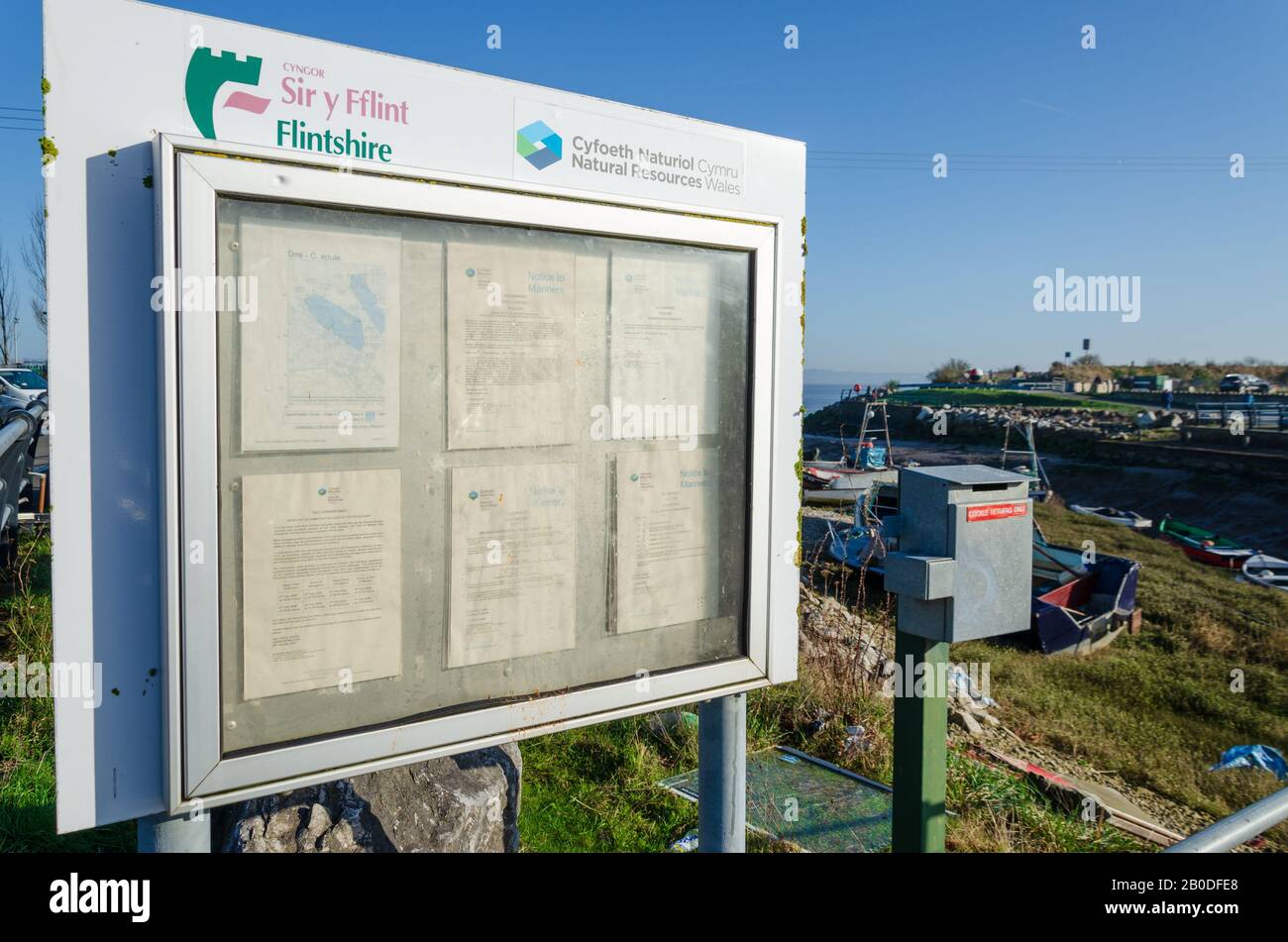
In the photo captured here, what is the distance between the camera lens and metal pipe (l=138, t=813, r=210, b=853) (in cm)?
199

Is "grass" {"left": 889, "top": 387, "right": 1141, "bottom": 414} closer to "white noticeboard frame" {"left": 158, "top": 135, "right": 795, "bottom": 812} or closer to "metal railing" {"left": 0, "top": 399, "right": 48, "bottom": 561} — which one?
"metal railing" {"left": 0, "top": 399, "right": 48, "bottom": 561}

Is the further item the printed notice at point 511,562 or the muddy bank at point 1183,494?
the muddy bank at point 1183,494

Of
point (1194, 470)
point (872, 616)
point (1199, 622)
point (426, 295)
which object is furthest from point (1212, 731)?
point (1194, 470)

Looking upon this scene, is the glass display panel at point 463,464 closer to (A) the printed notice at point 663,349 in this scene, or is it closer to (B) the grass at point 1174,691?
(A) the printed notice at point 663,349

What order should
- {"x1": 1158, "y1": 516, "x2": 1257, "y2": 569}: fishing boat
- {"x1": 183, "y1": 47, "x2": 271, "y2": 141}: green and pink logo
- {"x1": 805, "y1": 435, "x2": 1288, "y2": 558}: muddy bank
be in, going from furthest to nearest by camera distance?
{"x1": 805, "y1": 435, "x2": 1288, "y2": 558}: muddy bank → {"x1": 1158, "y1": 516, "x2": 1257, "y2": 569}: fishing boat → {"x1": 183, "y1": 47, "x2": 271, "y2": 141}: green and pink logo

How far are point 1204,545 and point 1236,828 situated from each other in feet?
77.0

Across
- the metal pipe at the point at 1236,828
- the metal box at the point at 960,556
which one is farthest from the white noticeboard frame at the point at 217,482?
the metal pipe at the point at 1236,828

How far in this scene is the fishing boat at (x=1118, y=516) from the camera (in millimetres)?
24172

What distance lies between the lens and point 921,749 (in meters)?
2.76

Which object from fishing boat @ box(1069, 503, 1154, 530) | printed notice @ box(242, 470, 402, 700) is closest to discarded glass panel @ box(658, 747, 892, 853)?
printed notice @ box(242, 470, 402, 700)

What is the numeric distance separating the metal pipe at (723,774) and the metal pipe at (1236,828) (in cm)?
124

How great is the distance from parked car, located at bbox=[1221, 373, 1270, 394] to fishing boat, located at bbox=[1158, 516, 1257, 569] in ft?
56.6

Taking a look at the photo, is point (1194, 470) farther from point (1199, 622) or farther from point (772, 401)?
point (772, 401)

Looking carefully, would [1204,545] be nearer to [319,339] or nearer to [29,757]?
[29,757]
